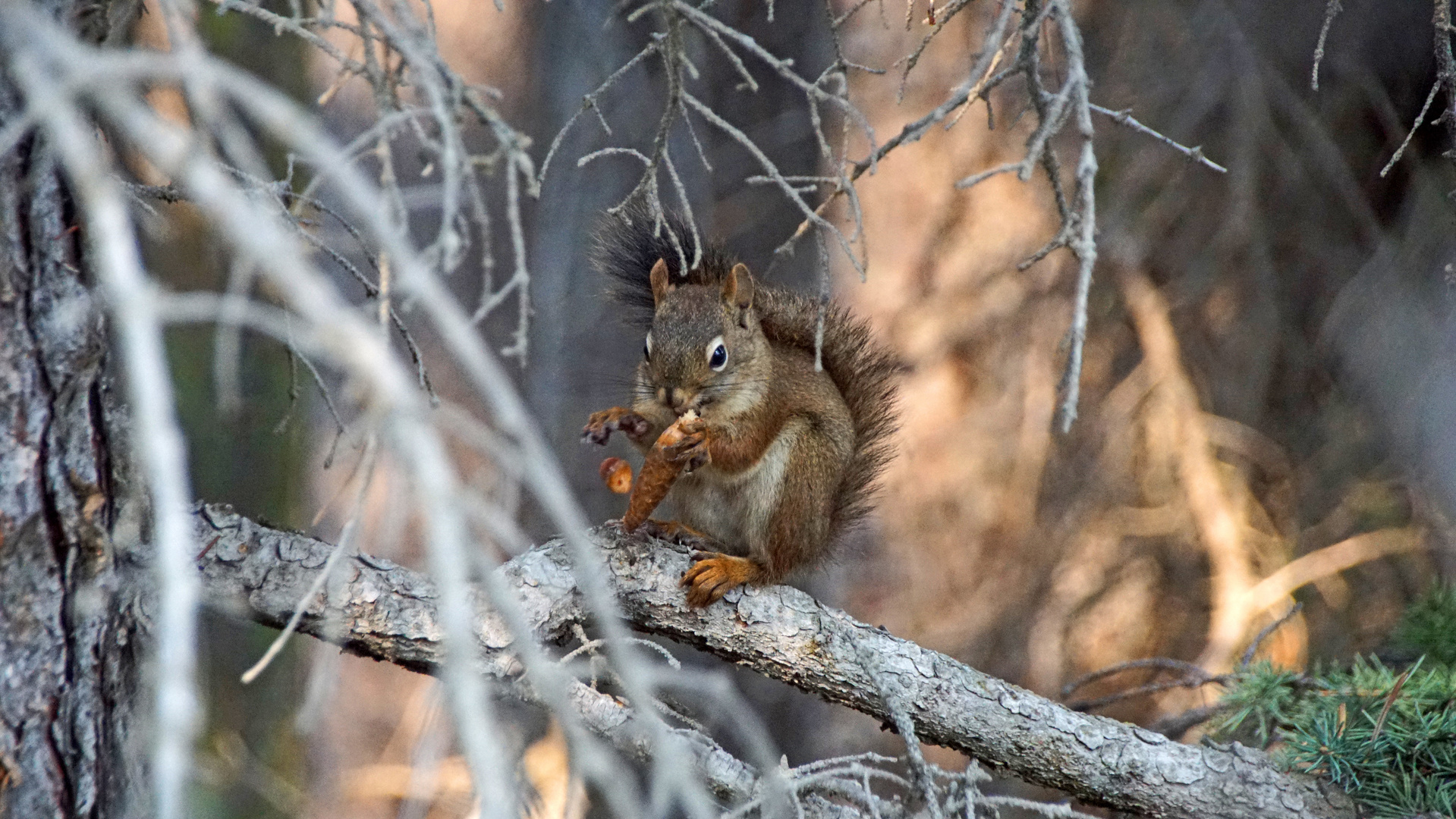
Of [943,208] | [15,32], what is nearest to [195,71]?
[15,32]

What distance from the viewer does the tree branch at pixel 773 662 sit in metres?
1.54

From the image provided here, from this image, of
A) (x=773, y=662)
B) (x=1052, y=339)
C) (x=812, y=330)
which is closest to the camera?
(x=773, y=662)

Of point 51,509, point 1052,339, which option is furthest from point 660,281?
point 1052,339

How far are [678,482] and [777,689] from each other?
1401 mm

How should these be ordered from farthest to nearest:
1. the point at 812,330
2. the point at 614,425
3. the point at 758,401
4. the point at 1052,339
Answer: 1. the point at 1052,339
2. the point at 812,330
3. the point at 758,401
4. the point at 614,425

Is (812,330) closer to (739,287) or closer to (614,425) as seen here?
(739,287)

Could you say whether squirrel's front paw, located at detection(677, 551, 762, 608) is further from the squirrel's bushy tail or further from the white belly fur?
the squirrel's bushy tail

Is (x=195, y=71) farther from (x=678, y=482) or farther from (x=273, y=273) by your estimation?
(x=678, y=482)

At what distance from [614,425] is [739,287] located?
40 centimetres

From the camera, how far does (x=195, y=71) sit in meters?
0.61

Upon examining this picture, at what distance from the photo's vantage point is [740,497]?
204 centimetres

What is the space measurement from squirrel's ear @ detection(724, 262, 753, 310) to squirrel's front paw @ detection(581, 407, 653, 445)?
0.30m

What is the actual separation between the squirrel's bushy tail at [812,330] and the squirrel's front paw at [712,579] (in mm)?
410

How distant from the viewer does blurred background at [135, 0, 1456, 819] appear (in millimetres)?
2980
